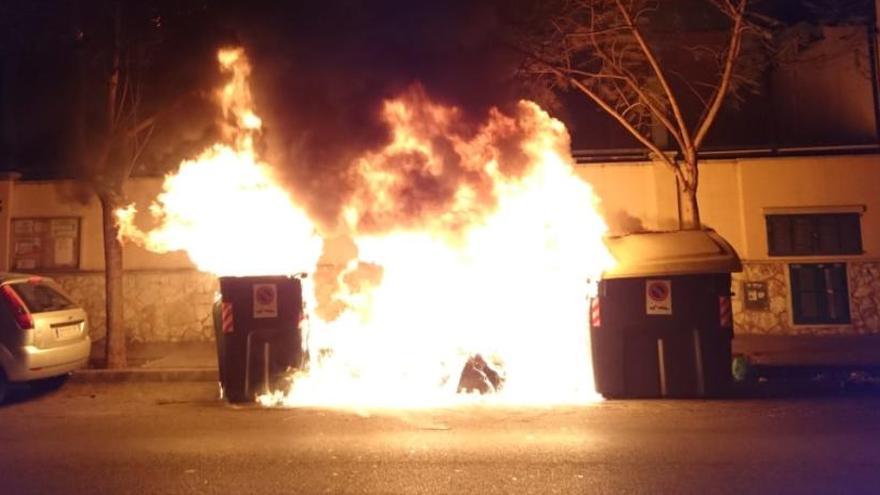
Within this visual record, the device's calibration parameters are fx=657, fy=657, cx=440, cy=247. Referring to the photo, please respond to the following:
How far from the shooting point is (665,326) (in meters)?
7.96

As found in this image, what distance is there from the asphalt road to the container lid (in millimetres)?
1569

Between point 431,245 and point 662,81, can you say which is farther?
point 662,81

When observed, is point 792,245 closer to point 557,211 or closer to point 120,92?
point 557,211

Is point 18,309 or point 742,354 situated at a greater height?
point 18,309

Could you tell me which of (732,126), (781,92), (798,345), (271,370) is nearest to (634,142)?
(732,126)

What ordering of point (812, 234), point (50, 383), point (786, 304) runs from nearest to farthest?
point (50, 383), point (786, 304), point (812, 234)

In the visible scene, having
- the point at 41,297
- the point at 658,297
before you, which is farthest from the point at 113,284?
the point at 658,297

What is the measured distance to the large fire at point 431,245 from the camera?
911 centimetres

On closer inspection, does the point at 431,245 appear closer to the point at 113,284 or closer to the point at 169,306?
the point at 113,284

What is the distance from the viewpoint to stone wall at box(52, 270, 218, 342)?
42.9 feet

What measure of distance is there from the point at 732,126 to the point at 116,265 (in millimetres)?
12720

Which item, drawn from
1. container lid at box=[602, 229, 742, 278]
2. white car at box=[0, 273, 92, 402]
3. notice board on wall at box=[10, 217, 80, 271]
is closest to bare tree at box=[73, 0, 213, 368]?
white car at box=[0, 273, 92, 402]

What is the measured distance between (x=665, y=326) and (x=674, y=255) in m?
0.89

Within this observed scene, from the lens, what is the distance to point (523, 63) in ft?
40.1
